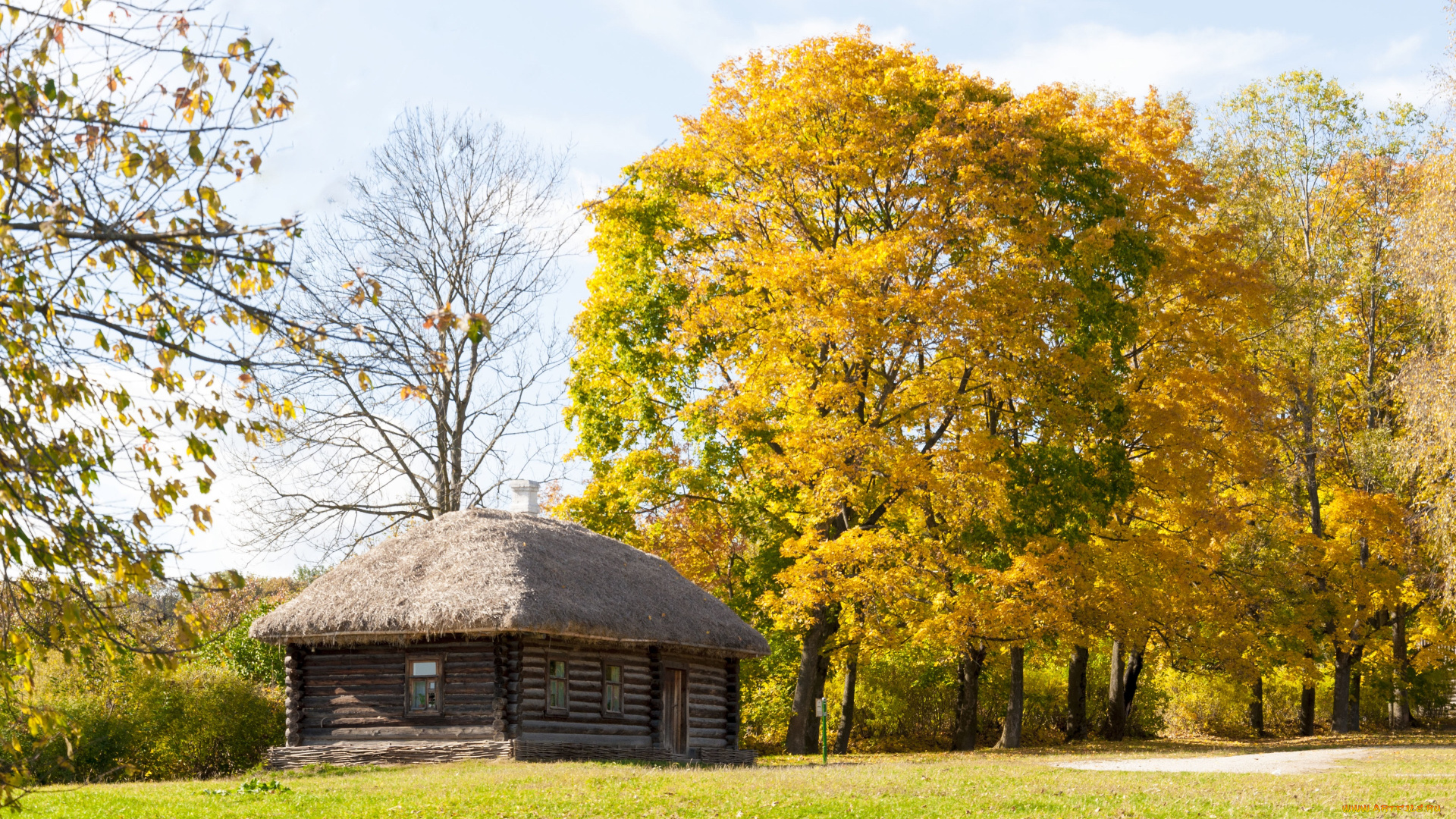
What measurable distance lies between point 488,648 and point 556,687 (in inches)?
64.3

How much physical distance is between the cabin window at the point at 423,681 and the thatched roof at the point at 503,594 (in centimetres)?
58

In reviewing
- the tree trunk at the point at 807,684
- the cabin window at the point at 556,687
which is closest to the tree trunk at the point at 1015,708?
the tree trunk at the point at 807,684

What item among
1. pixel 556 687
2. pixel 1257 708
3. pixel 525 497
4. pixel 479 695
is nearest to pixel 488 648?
pixel 479 695

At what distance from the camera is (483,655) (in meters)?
22.2

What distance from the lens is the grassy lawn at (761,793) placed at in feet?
46.0

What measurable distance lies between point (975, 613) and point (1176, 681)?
1621cm

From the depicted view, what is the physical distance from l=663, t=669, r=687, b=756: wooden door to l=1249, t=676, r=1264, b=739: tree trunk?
18725mm

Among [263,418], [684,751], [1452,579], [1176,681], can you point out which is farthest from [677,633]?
[1176,681]

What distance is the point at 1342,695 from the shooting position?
119 feet

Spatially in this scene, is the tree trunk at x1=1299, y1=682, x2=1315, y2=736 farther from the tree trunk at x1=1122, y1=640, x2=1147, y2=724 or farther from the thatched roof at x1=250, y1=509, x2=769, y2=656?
the thatched roof at x1=250, y1=509, x2=769, y2=656

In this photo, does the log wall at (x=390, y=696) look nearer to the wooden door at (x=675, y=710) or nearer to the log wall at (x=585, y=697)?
the log wall at (x=585, y=697)

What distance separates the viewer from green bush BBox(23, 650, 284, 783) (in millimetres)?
23906

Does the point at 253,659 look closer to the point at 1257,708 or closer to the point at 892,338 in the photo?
the point at 892,338

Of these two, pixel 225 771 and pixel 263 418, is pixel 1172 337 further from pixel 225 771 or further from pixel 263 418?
pixel 263 418
